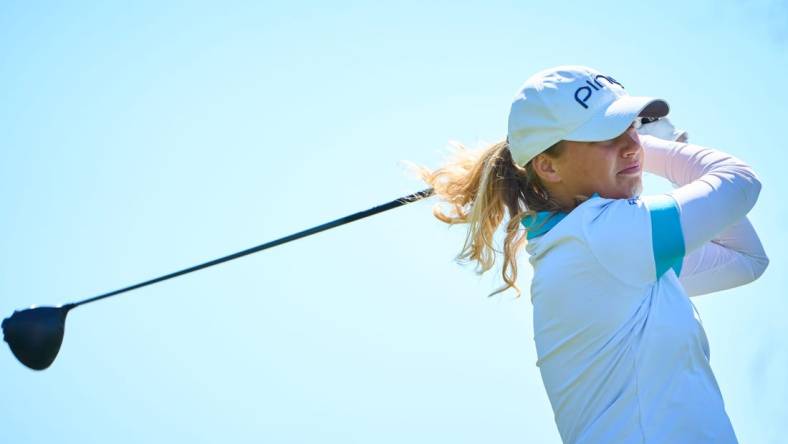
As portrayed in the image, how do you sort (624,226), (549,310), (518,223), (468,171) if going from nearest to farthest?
(624,226) < (549,310) < (518,223) < (468,171)

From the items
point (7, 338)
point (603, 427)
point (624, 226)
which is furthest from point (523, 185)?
point (7, 338)

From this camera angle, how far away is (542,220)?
3.62 m

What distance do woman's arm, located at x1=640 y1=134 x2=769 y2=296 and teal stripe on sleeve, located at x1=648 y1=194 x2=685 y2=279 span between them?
23mm

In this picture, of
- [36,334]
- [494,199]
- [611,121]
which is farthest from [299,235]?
[611,121]

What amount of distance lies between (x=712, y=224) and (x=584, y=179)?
Answer: 0.50 meters

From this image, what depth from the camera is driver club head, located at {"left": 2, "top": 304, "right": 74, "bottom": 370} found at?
6.01 m

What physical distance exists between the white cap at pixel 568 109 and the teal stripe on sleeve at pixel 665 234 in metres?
0.35

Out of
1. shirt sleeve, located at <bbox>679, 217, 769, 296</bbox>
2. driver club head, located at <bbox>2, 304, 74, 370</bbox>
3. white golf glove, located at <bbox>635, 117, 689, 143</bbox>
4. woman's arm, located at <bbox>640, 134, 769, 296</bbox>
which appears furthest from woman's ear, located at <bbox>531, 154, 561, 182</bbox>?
driver club head, located at <bbox>2, 304, 74, 370</bbox>

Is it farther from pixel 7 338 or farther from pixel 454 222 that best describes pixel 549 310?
pixel 7 338

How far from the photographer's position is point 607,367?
129 inches

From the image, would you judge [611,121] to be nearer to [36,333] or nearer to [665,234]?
[665,234]

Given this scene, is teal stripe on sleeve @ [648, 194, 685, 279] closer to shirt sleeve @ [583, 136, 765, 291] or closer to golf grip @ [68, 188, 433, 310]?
shirt sleeve @ [583, 136, 765, 291]

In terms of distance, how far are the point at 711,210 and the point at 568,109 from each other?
593 millimetres

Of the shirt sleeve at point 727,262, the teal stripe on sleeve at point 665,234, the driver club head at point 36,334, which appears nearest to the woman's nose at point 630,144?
the teal stripe on sleeve at point 665,234
